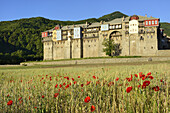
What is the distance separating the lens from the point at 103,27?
8044cm

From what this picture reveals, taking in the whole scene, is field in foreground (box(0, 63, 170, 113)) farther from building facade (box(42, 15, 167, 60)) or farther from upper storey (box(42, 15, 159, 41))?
upper storey (box(42, 15, 159, 41))

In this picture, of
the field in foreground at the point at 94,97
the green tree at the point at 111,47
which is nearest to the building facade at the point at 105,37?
the green tree at the point at 111,47

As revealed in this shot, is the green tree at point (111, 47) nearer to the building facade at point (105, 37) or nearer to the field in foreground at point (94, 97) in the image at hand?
the building facade at point (105, 37)

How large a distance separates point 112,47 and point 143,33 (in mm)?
14608

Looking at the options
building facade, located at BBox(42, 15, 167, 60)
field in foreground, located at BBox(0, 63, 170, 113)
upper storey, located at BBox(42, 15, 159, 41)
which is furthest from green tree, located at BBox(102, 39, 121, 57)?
field in foreground, located at BBox(0, 63, 170, 113)

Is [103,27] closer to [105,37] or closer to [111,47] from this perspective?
[105,37]

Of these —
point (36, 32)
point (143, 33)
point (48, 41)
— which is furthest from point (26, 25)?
point (143, 33)

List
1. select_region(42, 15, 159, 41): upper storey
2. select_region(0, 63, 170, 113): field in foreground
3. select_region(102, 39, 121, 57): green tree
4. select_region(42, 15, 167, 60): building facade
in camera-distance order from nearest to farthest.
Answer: select_region(0, 63, 170, 113): field in foreground < select_region(42, 15, 167, 60): building facade < select_region(42, 15, 159, 41): upper storey < select_region(102, 39, 121, 57): green tree

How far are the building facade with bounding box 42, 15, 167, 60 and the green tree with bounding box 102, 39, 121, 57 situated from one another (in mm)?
2105

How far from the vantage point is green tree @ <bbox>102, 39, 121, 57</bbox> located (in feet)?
249

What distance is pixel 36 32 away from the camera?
14012cm

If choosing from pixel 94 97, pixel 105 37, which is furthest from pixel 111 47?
pixel 94 97

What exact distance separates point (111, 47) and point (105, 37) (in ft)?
24.6

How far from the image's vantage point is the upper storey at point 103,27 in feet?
237
